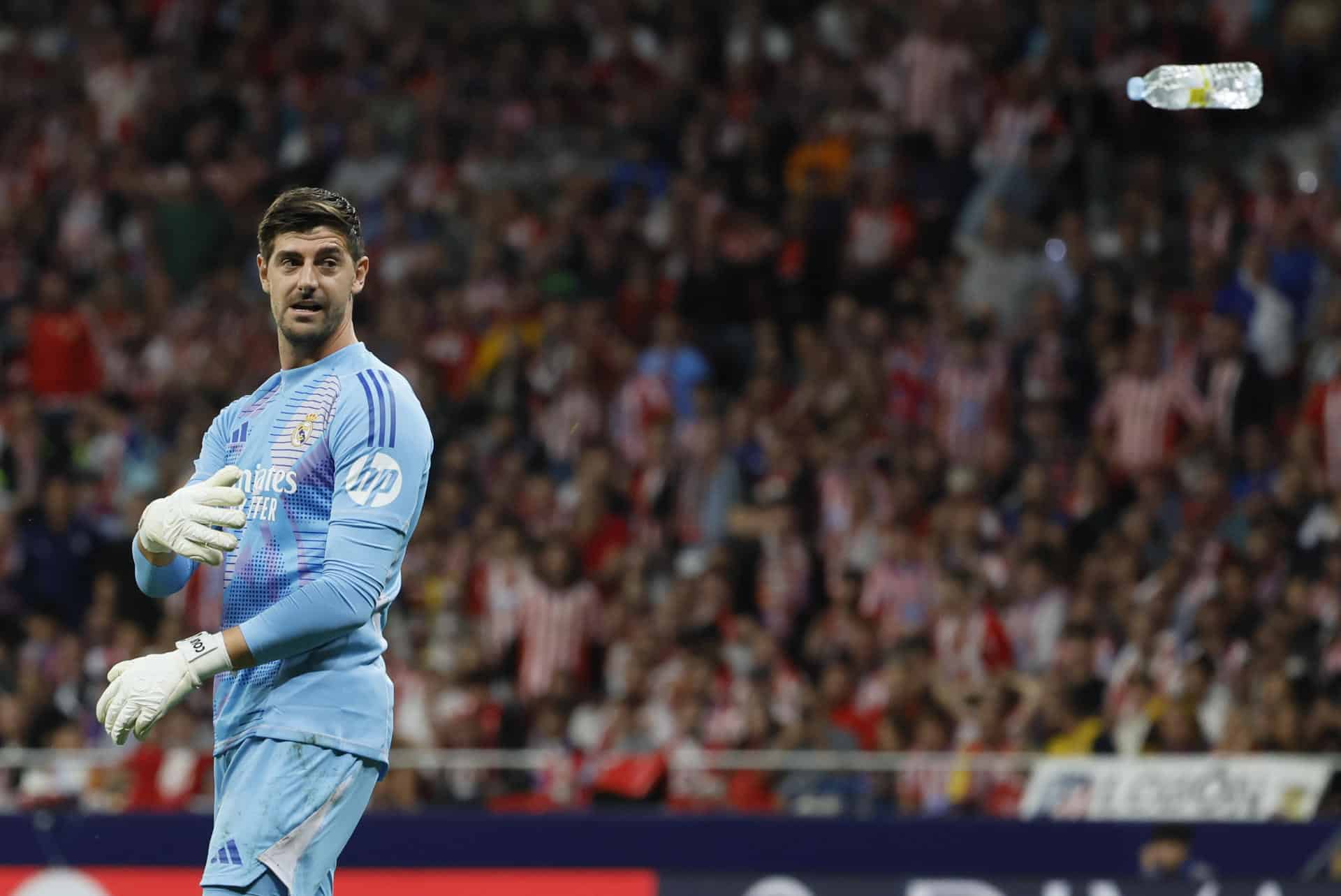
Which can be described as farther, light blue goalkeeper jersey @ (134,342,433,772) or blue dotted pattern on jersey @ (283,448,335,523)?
blue dotted pattern on jersey @ (283,448,335,523)

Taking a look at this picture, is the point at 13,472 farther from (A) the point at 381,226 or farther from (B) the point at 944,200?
(B) the point at 944,200

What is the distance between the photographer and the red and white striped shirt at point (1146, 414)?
12852mm

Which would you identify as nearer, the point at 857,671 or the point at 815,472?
the point at 857,671

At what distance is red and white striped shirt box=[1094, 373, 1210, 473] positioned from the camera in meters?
12.9

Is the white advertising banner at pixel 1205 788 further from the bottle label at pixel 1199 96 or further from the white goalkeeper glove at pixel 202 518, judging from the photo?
the white goalkeeper glove at pixel 202 518

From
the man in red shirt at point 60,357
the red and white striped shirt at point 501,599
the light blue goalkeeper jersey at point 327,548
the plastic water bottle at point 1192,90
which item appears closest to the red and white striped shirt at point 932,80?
the red and white striped shirt at point 501,599

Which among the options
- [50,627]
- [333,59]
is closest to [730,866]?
[50,627]

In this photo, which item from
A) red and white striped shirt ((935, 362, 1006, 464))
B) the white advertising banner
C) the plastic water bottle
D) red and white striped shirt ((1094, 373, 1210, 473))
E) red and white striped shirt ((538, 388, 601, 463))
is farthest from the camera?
red and white striped shirt ((538, 388, 601, 463))

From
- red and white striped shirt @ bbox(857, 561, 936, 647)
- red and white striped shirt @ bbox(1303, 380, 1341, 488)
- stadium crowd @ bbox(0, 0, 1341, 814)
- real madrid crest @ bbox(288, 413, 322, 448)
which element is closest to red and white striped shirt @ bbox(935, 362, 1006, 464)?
stadium crowd @ bbox(0, 0, 1341, 814)

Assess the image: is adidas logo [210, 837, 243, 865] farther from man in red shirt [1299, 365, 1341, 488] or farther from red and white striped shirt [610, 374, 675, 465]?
red and white striped shirt [610, 374, 675, 465]

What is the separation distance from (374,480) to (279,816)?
0.71 m

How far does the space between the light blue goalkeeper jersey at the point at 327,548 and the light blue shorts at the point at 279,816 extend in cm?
4

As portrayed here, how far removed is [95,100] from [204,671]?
45.1ft

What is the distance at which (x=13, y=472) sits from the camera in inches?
555
